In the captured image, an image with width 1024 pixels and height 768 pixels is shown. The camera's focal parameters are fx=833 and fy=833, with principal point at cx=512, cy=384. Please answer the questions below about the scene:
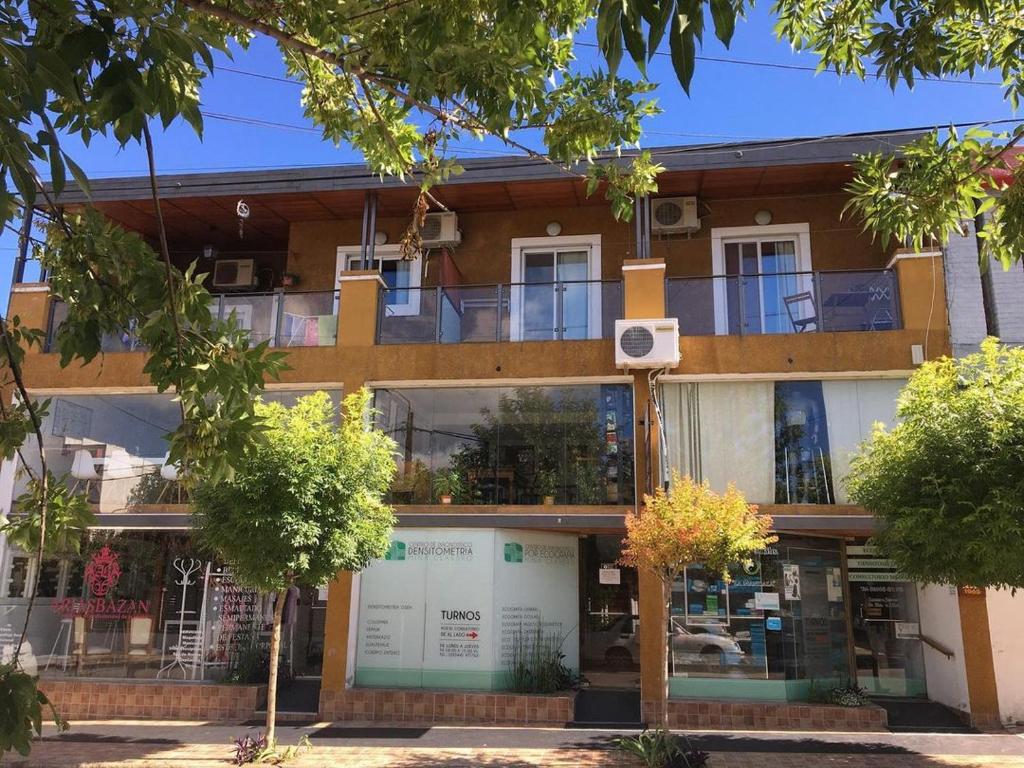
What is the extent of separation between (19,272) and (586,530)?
11.0 metres

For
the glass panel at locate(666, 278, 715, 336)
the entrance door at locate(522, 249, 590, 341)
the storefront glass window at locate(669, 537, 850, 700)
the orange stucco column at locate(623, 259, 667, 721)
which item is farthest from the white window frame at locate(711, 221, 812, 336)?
the storefront glass window at locate(669, 537, 850, 700)

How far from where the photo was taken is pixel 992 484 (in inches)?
334

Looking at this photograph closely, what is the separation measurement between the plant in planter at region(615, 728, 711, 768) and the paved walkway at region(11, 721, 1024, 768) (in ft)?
0.59

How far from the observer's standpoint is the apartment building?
A: 11.9 meters

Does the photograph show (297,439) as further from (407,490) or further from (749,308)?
(749,308)

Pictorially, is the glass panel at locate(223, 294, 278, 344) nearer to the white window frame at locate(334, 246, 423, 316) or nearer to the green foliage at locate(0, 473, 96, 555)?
the white window frame at locate(334, 246, 423, 316)

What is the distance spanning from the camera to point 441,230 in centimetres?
1484

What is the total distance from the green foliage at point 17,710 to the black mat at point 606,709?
30.8 ft

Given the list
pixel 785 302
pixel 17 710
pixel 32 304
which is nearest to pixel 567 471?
pixel 785 302

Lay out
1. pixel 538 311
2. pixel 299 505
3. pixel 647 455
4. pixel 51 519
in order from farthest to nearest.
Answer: pixel 538 311
pixel 647 455
pixel 299 505
pixel 51 519

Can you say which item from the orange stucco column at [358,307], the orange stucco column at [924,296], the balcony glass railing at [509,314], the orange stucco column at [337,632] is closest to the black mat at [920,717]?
the orange stucco column at [924,296]

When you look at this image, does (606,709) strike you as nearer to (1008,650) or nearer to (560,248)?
(1008,650)

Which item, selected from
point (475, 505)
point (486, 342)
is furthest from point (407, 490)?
point (486, 342)

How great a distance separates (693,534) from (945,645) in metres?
5.22
